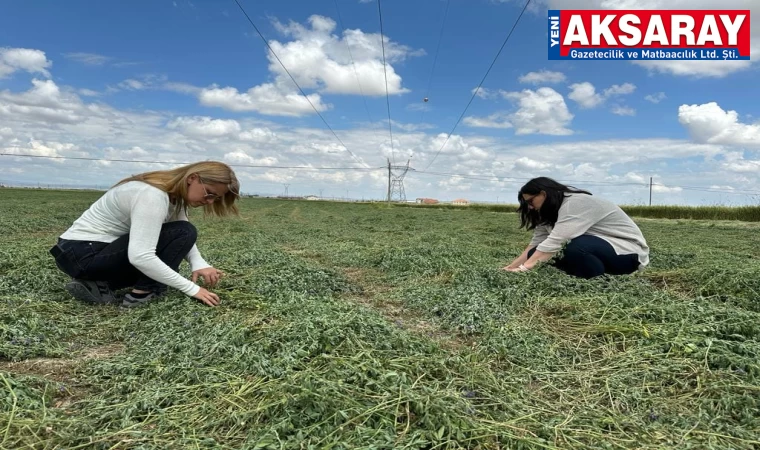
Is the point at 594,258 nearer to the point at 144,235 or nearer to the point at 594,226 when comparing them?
the point at 594,226

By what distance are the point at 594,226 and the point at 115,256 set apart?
13.9ft

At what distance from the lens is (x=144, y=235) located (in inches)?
127

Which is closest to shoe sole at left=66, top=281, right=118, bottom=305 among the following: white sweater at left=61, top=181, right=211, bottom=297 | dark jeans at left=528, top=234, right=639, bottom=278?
white sweater at left=61, top=181, right=211, bottom=297

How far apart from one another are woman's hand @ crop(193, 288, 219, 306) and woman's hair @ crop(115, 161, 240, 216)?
0.60 m

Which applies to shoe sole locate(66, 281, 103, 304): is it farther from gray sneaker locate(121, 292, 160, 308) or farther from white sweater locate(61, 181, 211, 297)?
white sweater locate(61, 181, 211, 297)

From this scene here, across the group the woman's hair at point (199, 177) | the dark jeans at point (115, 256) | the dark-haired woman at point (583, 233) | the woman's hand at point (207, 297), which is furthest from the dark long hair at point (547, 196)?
the dark jeans at point (115, 256)

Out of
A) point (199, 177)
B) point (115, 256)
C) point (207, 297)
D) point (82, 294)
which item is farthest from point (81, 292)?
point (199, 177)

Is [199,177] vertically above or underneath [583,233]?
above

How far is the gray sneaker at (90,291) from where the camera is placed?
379cm

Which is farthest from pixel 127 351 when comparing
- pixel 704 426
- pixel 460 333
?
pixel 704 426

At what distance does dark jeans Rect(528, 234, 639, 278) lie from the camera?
4.43 meters

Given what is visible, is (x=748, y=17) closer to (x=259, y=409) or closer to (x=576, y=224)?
(x=576, y=224)

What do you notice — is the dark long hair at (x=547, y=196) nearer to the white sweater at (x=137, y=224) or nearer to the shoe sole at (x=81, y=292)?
the white sweater at (x=137, y=224)

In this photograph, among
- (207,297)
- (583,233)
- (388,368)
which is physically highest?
(583,233)
